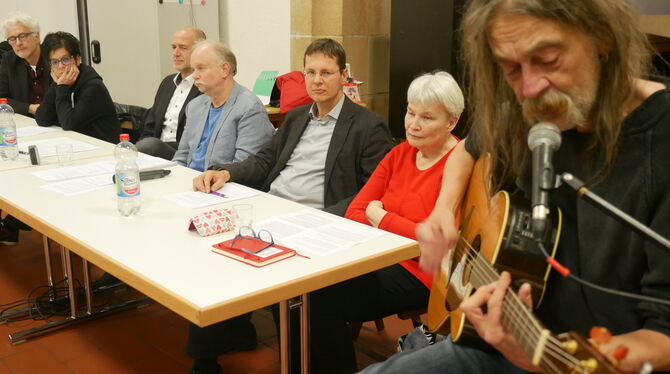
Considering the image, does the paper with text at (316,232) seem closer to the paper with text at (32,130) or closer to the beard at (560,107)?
the beard at (560,107)

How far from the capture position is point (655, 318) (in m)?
1.16

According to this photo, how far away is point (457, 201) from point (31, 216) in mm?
1404

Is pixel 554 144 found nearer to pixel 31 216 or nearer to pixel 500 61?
pixel 500 61

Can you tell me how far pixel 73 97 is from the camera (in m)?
4.06

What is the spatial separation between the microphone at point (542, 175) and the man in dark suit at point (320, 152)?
62.1 inches

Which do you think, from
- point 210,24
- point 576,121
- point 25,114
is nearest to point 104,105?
point 25,114

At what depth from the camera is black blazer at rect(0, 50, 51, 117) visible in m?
4.86

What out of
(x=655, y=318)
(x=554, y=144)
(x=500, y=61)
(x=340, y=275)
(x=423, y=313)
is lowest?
(x=423, y=313)

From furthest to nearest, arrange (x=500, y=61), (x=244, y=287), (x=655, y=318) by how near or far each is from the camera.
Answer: (x=244, y=287), (x=500, y=61), (x=655, y=318)

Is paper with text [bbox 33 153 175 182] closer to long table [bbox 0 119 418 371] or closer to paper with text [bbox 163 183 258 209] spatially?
long table [bbox 0 119 418 371]

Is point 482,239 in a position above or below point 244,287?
above

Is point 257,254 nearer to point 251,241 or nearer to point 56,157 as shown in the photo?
point 251,241

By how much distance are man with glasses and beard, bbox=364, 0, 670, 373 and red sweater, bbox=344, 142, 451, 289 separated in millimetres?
862

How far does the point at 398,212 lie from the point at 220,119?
4.45 feet
